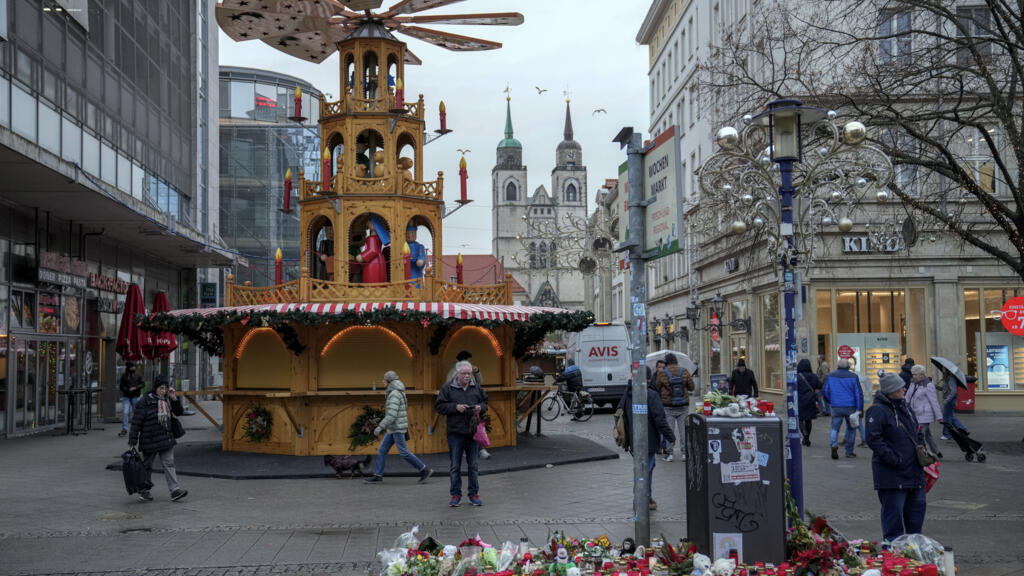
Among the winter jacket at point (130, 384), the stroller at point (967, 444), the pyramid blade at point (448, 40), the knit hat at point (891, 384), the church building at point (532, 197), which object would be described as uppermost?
the church building at point (532, 197)

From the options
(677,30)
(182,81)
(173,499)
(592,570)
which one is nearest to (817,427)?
(173,499)

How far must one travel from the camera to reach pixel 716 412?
769 centimetres

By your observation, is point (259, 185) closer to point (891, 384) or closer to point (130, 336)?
point (130, 336)

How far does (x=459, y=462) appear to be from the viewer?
11898 mm

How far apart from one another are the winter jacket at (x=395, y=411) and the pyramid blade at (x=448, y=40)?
819 centimetres

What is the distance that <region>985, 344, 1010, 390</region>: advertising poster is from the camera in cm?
2948

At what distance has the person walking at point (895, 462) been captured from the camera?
26.3 ft

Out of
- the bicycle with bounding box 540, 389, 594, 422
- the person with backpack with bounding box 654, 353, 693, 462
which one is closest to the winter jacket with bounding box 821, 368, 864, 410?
the person with backpack with bounding box 654, 353, 693, 462

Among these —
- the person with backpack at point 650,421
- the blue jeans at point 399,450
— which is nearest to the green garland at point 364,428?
the blue jeans at point 399,450

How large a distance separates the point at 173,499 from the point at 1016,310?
13.6 meters

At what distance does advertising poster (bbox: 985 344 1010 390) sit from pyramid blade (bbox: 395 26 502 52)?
19.1 metres

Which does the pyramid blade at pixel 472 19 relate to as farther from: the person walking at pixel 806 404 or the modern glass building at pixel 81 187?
the person walking at pixel 806 404

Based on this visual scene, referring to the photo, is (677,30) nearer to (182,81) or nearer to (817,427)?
(182,81)

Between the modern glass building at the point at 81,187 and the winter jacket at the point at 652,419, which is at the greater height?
the modern glass building at the point at 81,187
